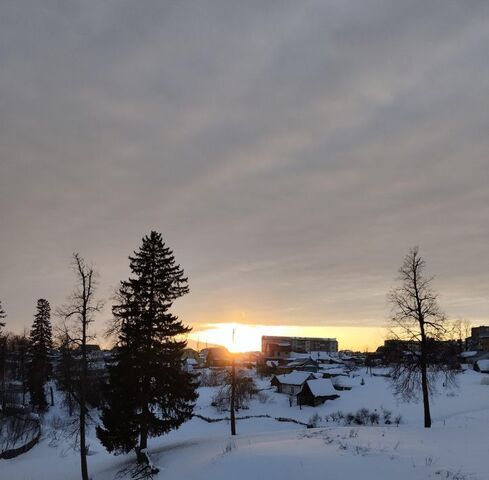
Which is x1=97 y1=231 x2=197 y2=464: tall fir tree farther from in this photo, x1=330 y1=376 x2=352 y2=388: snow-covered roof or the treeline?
x1=330 y1=376 x2=352 y2=388: snow-covered roof

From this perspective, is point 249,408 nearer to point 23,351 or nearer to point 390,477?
point 23,351

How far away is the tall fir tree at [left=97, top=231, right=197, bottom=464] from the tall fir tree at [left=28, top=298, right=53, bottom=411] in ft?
138

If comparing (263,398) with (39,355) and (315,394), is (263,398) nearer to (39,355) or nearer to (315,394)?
(315,394)

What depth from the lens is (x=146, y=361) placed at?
26156 mm

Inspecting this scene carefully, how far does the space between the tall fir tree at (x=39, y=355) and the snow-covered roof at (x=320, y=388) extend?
40756 mm

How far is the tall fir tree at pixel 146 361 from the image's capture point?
84.2 ft

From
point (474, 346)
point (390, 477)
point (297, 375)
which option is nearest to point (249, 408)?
point (297, 375)

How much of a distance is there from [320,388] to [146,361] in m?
51.0

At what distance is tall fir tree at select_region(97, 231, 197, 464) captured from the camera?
25672mm

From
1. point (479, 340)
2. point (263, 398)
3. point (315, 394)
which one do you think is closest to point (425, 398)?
point (315, 394)

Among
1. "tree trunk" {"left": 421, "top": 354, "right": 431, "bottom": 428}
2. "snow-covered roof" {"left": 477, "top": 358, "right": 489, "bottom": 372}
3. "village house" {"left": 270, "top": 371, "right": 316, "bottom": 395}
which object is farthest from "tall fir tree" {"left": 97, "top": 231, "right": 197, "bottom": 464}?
"snow-covered roof" {"left": 477, "top": 358, "right": 489, "bottom": 372}

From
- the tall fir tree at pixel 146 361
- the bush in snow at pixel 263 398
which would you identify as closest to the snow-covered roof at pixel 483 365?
the bush in snow at pixel 263 398

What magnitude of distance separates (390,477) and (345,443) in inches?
211

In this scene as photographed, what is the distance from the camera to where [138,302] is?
88.0 ft
